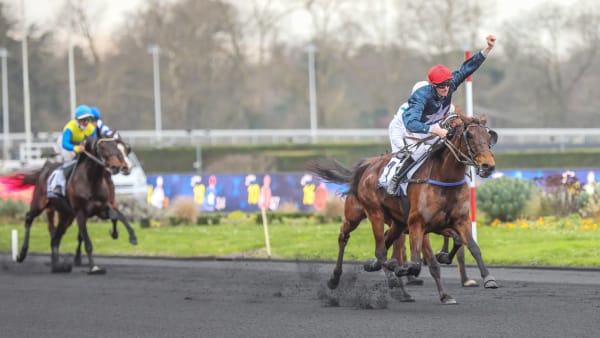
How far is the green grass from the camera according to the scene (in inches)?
671

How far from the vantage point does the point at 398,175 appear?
468 inches

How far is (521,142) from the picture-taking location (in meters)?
52.5

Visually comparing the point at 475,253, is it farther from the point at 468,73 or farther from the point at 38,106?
the point at 38,106

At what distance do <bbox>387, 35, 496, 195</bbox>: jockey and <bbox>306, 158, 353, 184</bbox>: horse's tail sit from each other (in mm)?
1701

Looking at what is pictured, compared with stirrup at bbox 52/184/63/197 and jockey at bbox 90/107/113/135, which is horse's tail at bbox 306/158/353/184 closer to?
jockey at bbox 90/107/113/135

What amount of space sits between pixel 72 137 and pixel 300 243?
476 centimetres

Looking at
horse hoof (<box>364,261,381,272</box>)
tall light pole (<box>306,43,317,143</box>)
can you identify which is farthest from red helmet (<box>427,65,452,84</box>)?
tall light pole (<box>306,43,317,143</box>)

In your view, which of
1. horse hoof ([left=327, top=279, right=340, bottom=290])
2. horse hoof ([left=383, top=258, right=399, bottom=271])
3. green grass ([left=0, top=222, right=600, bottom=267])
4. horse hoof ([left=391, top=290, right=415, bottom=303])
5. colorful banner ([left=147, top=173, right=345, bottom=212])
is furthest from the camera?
colorful banner ([left=147, top=173, right=345, bottom=212])

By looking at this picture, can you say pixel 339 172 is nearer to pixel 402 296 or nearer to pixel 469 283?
pixel 402 296

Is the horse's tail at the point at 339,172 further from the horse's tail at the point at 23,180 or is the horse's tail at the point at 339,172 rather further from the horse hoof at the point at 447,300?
the horse's tail at the point at 23,180

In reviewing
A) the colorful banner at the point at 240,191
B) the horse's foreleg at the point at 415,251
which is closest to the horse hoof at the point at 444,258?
the horse's foreleg at the point at 415,251

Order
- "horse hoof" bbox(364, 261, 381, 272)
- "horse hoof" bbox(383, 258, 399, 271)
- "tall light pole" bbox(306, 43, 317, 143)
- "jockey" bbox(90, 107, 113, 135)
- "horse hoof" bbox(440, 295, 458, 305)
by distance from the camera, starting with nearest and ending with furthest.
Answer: "horse hoof" bbox(440, 295, 458, 305) < "horse hoof" bbox(383, 258, 399, 271) < "horse hoof" bbox(364, 261, 381, 272) < "jockey" bbox(90, 107, 113, 135) < "tall light pole" bbox(306, 43, 317, 143)

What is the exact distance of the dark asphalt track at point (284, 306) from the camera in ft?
32.0

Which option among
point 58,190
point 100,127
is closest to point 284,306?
point 100,127
